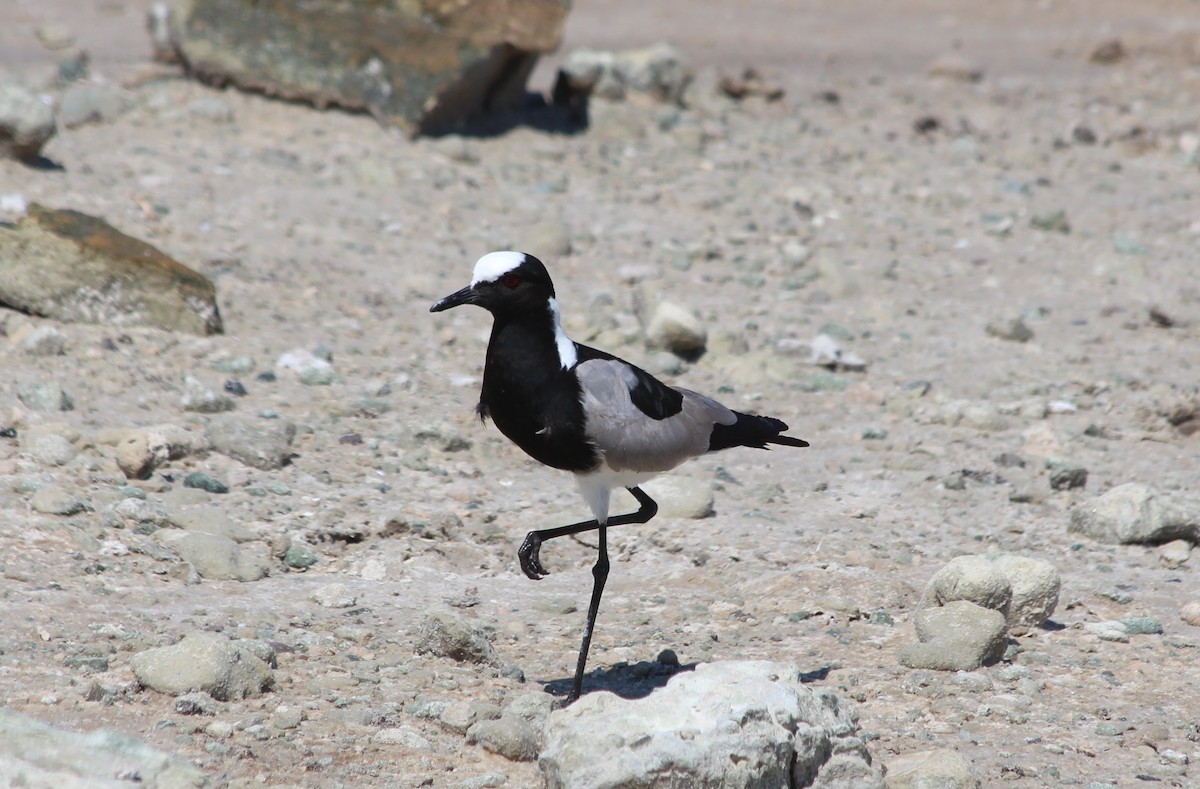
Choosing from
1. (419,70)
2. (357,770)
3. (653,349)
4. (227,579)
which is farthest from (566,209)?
(357,770)

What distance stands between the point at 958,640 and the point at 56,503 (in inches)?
136

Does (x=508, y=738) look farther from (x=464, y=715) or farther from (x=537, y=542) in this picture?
(x=537, y=542)

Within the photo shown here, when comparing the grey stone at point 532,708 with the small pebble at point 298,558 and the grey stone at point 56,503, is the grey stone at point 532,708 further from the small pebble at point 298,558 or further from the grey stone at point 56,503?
the grey stone at point 56,503

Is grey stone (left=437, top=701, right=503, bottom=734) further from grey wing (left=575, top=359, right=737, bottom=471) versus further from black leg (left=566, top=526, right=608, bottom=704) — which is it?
grey wing (left=575, top=359, right=737, bottom=471)

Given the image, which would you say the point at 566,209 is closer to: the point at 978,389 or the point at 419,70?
the point at 419,70

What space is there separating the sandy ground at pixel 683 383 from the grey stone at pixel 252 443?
10 cm

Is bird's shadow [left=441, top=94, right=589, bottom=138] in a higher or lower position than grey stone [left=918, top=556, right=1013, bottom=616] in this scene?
Answer: higher

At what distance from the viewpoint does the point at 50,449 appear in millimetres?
5820

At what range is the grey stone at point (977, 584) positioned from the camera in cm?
511

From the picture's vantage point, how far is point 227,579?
525 cm

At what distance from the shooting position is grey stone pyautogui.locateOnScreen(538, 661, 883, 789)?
3719 mm

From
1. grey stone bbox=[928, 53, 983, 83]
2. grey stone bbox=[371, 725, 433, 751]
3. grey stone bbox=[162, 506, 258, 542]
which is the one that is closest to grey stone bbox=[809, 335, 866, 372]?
grey stone bbox=[162, 506, 258, 542]

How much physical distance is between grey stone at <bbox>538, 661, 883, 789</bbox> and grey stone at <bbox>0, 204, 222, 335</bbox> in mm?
4436

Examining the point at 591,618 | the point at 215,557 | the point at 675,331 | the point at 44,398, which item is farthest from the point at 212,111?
the point at 591,618
